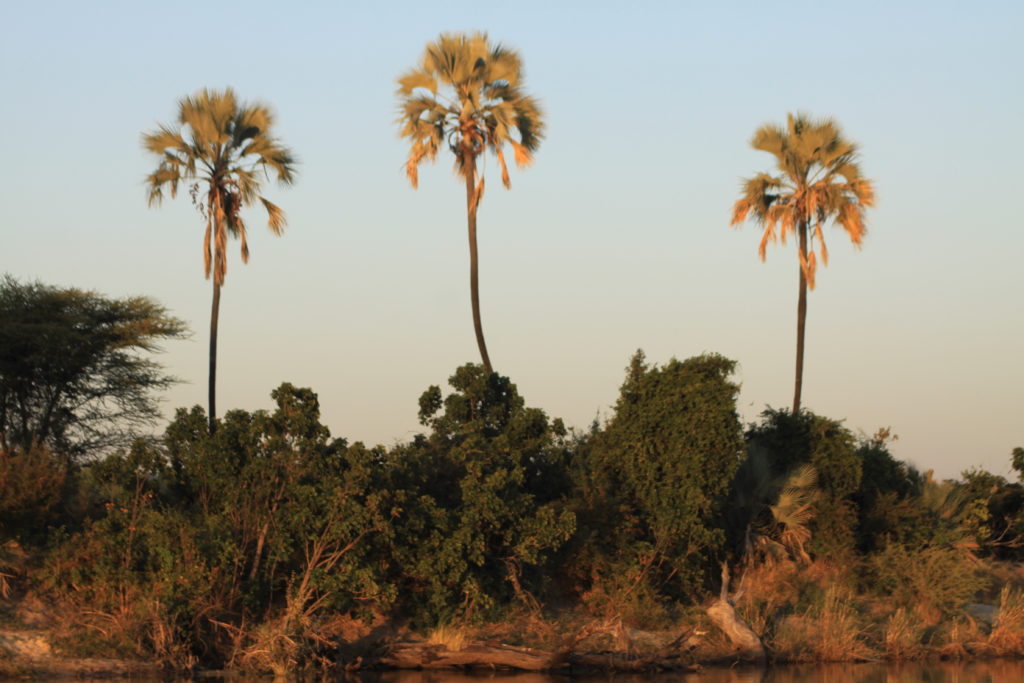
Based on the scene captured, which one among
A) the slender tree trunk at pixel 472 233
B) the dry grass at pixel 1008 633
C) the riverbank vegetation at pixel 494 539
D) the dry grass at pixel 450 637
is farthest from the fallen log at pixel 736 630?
the slender tree trunk at pixel 472 233

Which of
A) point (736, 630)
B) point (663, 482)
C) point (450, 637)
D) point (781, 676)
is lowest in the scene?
point (781, 676)

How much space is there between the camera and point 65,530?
25.0 m

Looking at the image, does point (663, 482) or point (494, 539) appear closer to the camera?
point (494, 539)

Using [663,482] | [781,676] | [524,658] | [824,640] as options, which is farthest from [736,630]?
[524,658]

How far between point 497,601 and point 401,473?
3.06 m

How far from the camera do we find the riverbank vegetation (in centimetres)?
2383

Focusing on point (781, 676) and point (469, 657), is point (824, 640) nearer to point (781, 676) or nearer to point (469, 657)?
point (781, 676)

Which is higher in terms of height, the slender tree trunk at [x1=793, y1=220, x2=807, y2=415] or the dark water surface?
the slender tree trunk at [x1=793, y1=220, x2=807, y2=415]

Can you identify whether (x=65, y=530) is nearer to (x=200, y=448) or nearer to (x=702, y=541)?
(x=200, y=448)

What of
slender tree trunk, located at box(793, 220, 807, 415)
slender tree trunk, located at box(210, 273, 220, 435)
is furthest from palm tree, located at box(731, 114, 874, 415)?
slender tree trunk, located at box(210, 273, 220, 435)

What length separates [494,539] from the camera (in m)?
25.5

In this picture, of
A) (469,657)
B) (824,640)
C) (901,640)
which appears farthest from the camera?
(901,640)

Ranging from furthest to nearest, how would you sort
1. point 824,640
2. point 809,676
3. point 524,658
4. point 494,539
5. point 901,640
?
1. point 901,640
2. point 824,640
3. point 494,539
4. point 809,676
5. point 524,658

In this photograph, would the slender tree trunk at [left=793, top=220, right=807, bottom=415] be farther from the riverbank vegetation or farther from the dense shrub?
the dense shrub
